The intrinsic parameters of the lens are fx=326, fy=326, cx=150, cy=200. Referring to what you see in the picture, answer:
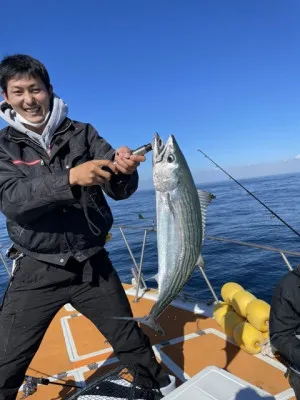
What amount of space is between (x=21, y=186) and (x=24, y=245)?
752 millimetres

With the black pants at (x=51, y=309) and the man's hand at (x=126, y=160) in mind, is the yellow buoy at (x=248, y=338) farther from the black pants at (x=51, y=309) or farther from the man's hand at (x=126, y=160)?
the man's hand at (x=126, y=160)

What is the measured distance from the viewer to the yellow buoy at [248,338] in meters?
4.72


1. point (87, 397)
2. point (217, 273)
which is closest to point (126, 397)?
point (87, 397)

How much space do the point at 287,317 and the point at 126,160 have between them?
2188mm

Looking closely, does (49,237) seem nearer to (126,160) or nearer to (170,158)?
(126,160)

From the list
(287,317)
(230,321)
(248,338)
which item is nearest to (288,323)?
(287,317)

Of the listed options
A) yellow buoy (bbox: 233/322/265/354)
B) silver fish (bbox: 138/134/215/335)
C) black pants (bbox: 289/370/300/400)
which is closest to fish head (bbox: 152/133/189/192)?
silver fish (bbox: 138/134/215/335)

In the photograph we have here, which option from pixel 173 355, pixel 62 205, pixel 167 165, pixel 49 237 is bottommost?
pixel 173 355

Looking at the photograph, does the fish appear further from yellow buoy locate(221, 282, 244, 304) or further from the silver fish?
yellow buoy locate(221, 282, 244, 304)

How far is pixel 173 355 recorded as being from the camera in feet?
16.3

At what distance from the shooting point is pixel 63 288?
324 cm

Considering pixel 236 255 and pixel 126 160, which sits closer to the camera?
pixel 126 160

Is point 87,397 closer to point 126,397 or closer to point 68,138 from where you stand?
point 126,397

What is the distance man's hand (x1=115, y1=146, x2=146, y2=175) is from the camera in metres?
2.41
